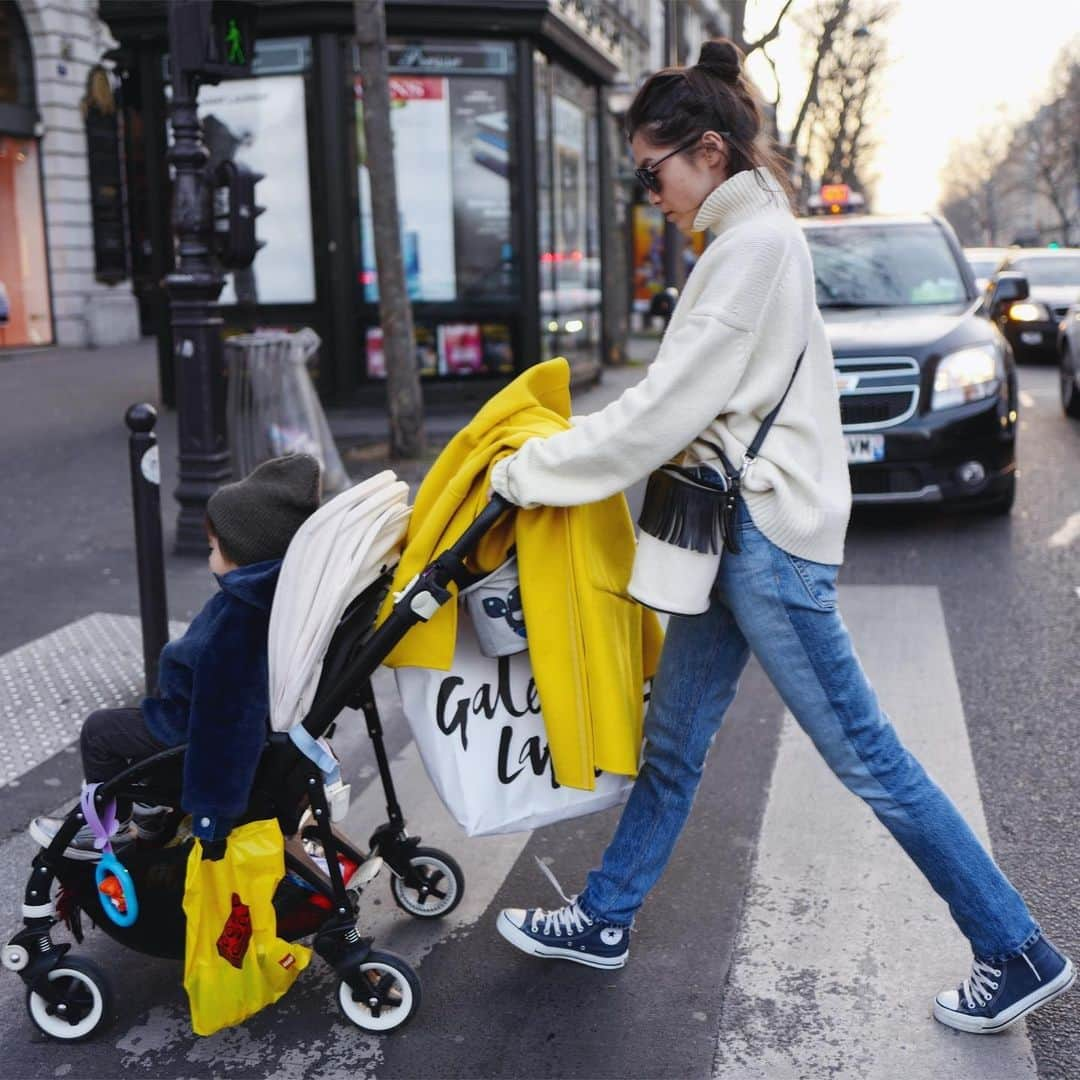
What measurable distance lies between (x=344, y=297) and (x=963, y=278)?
6.60m

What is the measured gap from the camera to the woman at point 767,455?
2.65m

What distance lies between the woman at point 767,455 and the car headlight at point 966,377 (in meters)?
5.30

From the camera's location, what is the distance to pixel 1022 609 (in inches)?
251

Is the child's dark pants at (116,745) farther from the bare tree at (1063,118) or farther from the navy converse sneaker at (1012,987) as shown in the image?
the bare tree at (1063,118)

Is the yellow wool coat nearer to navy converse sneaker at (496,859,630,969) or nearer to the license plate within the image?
navy converse sneaker at (496,859,630,969)

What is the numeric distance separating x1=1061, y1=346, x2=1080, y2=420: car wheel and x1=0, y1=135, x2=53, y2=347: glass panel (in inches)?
679

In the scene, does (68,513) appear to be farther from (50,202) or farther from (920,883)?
(50,202)

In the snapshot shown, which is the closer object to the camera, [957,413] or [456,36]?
[957,413]

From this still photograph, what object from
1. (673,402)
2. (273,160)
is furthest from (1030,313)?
(673,402)

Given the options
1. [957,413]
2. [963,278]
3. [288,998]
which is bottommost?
[288,998]

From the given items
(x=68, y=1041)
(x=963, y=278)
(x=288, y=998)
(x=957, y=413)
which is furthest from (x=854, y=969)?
(x=963, y=278)

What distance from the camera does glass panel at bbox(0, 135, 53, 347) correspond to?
23.4 metres

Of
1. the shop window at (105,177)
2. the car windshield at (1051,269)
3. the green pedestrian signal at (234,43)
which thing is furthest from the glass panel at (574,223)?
the shop window at (105,177)

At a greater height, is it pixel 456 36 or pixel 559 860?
pixel 456 36
